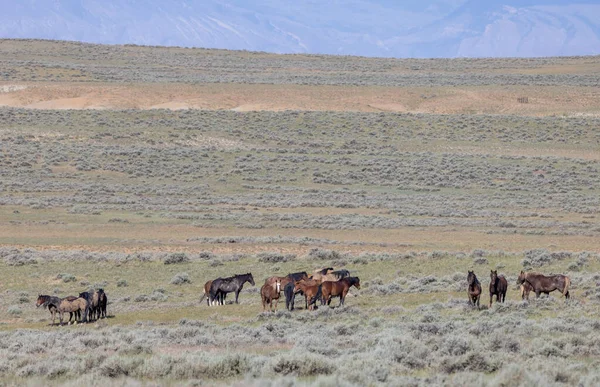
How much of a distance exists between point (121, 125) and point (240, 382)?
2575 inches

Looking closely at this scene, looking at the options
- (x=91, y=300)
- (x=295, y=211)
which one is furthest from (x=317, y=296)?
(x=295, y=211)

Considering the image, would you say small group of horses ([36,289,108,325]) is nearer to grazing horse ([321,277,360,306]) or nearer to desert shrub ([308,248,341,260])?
grazing horse ([321,277,360,306])

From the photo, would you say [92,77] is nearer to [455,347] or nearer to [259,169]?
[259,169]

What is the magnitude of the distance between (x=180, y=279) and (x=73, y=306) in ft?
21.6

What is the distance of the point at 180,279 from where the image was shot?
85.0 ft

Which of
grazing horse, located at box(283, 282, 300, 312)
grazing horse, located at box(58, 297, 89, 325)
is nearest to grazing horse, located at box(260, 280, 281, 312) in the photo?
grazing horse, located at box(283, 282, 300, 312)

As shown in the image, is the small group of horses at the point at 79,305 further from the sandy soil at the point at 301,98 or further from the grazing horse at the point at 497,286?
the sandy soil at the point at 301,98

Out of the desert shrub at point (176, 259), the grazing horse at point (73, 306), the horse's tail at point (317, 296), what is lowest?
the grazing horse at point (73, 306)

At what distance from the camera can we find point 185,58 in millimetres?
116562

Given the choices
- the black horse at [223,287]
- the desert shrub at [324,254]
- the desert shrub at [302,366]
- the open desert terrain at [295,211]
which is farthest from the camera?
the desert shrub at [324,254]

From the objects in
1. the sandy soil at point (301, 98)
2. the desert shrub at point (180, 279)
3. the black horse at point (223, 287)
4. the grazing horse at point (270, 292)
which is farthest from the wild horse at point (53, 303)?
the sandy soil at point (301, 98)

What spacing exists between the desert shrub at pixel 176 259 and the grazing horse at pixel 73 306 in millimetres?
9850

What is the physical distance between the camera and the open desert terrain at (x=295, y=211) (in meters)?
13.1

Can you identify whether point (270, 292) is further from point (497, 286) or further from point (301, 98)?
point (301, 98)
